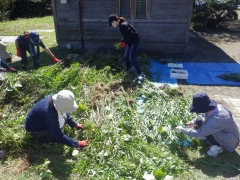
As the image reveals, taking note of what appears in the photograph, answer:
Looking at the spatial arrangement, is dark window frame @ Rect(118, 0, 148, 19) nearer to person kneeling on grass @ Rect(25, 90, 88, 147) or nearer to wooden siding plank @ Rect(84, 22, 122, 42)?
wooden siding plank @ Rect(84, 22, 122, 42)

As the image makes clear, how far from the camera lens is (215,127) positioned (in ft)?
11.8

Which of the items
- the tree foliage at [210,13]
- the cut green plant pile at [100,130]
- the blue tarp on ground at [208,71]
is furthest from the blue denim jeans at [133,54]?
the tree foliage at [210,13]

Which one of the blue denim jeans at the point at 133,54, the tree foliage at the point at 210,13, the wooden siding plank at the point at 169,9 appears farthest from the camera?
the tree foliage at the point at 210,13

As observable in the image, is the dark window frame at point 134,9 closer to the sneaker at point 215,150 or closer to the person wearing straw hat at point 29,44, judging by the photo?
the person wearing straw hat at point 29,44

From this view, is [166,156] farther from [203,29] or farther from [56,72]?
[203,29]

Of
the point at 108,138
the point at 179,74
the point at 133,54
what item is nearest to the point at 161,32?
the point at 179,74

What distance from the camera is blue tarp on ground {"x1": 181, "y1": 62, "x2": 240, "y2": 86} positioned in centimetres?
668

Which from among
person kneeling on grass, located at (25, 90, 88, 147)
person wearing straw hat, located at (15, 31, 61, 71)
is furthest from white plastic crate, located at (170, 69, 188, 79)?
A: person kneeling on grass, located at (25, 90, 88, 147)

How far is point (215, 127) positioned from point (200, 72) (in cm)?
401

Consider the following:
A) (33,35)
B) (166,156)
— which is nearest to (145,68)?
(33,35)

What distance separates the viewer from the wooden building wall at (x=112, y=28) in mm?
8430

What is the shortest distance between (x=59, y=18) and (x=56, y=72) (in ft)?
12.3

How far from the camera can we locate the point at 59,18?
9.03 metres

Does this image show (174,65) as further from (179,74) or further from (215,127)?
(215,127)
